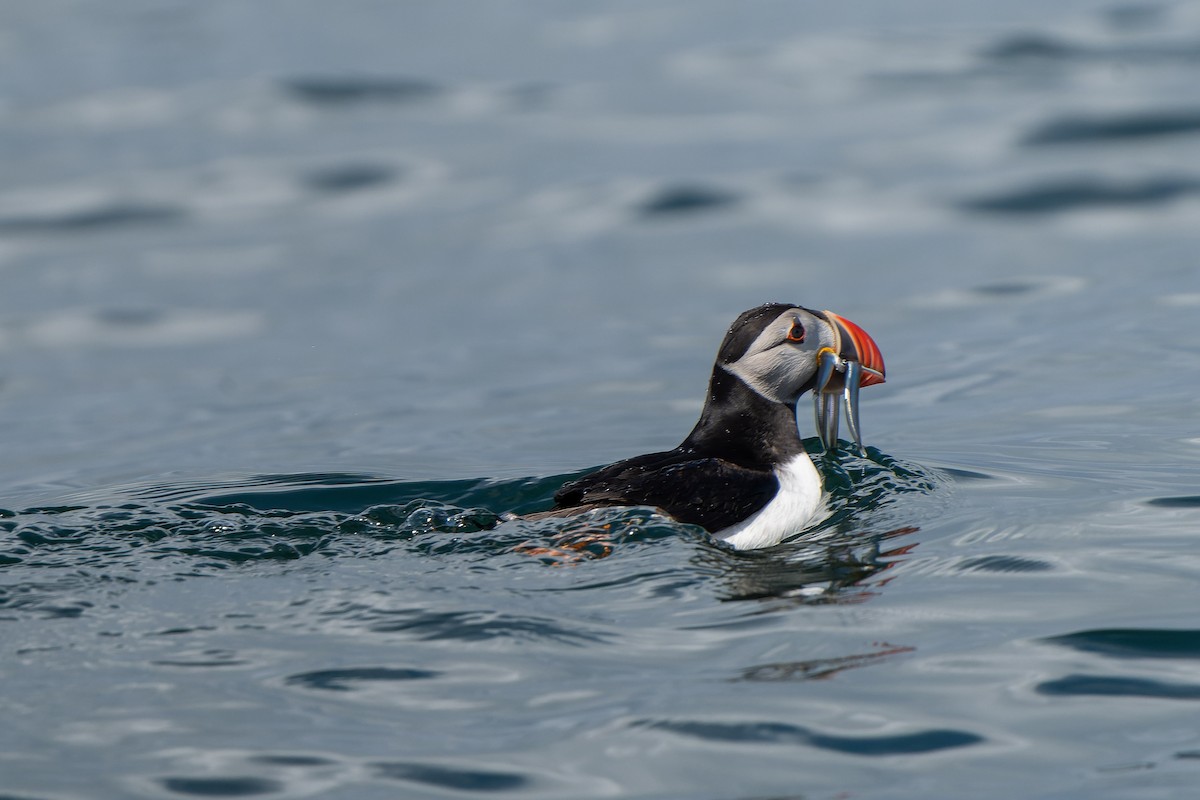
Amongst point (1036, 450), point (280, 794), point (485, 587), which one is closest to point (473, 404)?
point (1036, 450)

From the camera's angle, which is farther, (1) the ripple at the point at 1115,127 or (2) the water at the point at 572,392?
(1) the ripple at the point at 1115,127

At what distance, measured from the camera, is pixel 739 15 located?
68.3ft

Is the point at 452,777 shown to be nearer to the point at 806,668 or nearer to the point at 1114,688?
the point at 806,668

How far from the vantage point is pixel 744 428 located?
656cm

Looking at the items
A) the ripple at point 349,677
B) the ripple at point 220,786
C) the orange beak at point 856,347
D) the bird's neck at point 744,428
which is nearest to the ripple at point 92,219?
the bird's neck at point 744,428

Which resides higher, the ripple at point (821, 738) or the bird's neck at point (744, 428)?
the bird's neck at point (744, 428)

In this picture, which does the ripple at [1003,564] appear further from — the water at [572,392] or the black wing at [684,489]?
the black wing at [684,489]

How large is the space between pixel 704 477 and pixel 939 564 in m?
0.90

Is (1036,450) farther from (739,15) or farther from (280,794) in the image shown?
(739,15)

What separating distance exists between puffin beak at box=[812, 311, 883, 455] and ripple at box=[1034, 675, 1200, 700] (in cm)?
208

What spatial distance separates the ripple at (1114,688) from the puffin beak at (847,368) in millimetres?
2082

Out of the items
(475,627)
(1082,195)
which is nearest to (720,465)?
(475,627)

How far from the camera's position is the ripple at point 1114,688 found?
4586 millimetres

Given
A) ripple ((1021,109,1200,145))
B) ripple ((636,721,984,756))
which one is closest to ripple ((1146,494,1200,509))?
ripple ((636,721,984,756))
